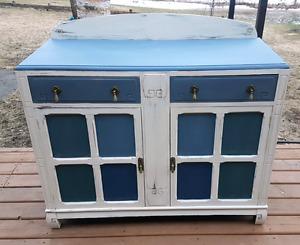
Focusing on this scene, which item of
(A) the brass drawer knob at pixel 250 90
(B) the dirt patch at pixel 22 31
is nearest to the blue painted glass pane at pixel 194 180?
(A) the brass drawer knob at pixel 250 90

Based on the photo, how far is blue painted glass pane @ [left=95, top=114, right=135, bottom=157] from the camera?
5.02 feet

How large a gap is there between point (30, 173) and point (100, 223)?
0.72m

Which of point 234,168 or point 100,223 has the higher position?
point 234,168

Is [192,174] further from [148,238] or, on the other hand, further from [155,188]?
[148,238]

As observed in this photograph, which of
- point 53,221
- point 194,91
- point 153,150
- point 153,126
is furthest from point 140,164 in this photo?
point 53,221

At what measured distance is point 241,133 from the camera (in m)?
1.56

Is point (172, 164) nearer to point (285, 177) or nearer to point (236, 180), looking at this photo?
point (236, 180)

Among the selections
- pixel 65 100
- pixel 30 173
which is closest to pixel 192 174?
pixel 65 100

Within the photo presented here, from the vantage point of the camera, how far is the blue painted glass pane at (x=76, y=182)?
1646 millimetres

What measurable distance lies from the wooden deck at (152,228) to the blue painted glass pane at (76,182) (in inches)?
7.7

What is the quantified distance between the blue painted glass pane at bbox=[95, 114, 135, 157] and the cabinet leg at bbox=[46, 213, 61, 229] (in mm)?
458

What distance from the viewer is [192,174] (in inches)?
65.4

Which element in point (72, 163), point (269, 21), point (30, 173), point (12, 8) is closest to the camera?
point (72, 163)

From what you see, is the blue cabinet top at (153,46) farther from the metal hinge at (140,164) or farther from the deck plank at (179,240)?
the deck plank at (179,240)
